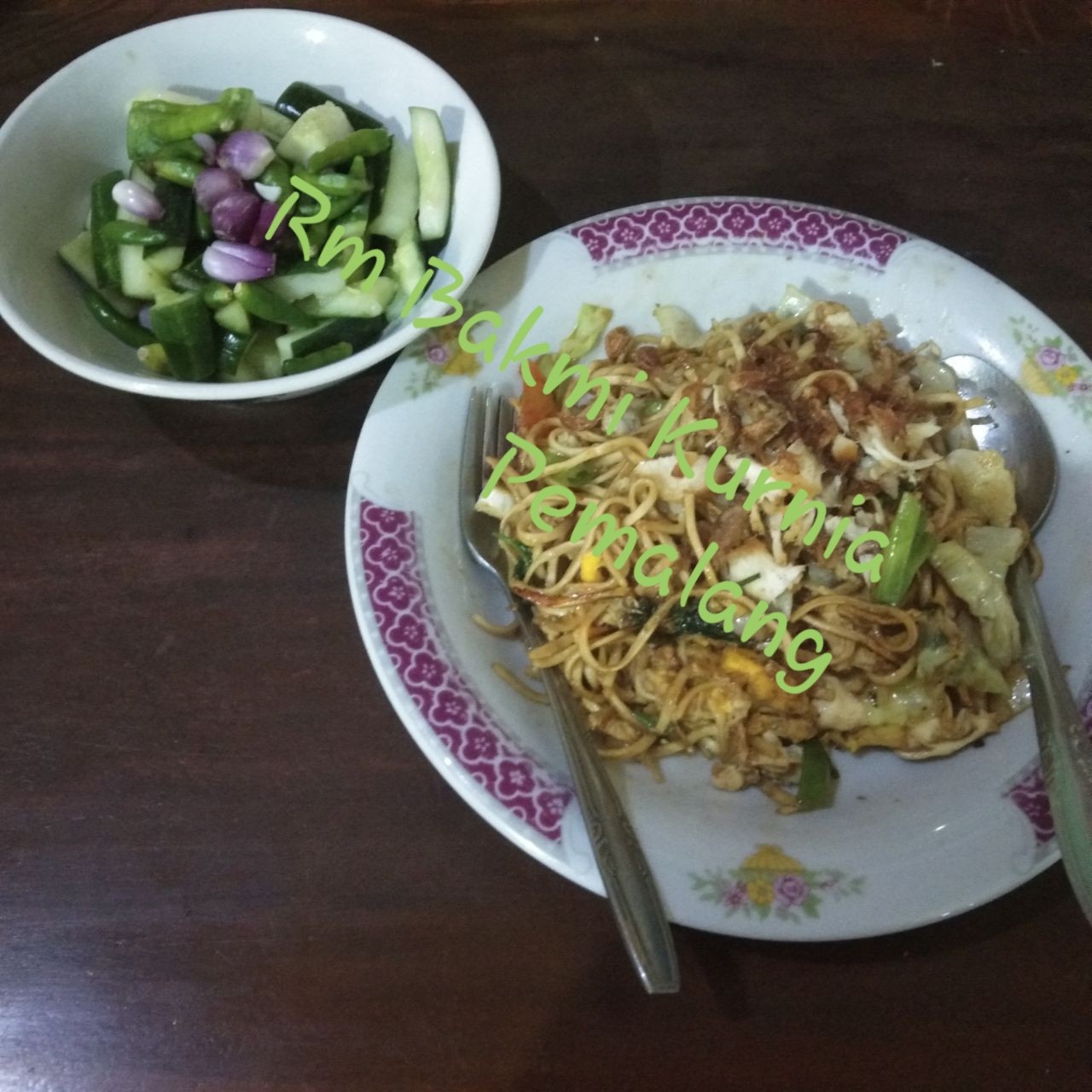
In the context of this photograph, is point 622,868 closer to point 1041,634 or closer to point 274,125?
point 1041,634

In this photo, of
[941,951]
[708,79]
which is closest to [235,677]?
[941,951]

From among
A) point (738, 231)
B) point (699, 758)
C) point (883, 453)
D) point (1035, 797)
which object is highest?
point (738, 231)

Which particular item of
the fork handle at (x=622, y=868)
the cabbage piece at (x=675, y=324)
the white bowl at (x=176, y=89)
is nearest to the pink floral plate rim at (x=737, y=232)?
the cabbage piece at (x=675, y=324)

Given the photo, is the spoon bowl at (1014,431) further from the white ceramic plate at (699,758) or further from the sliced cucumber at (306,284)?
the sliced cucumber at (306,284)

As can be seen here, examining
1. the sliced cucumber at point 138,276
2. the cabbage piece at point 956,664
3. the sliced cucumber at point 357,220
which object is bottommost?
the cabbage piece at point 956,664

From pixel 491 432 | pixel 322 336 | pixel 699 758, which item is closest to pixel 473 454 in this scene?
pixel 491 432

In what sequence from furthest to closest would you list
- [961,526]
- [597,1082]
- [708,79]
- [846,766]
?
[708,79] < [961,526] < [846,766] < [597,1082]

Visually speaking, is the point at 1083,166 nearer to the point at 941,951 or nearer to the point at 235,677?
the point at 941,951
